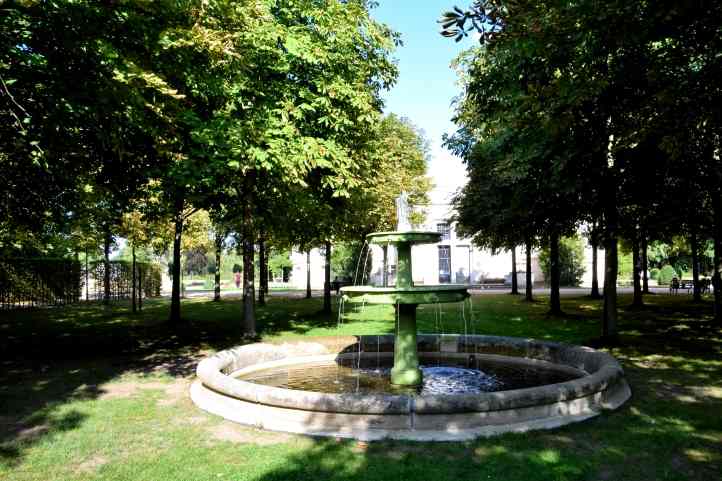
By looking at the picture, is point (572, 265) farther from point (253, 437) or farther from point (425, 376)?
point (253, 437)

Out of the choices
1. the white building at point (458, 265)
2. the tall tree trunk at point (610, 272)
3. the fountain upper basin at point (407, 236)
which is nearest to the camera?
the fountain upper basin at point (407, 236)

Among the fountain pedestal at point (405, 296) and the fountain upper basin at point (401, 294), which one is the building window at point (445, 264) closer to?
the fountain pedestal at point (405, 296)

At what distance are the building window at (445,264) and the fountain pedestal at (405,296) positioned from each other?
135ft

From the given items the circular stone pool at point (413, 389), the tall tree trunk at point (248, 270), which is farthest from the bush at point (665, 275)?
the tall tree trunk at point (248, 270)

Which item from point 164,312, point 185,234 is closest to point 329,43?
point 164,312

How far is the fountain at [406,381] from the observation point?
5969 mm

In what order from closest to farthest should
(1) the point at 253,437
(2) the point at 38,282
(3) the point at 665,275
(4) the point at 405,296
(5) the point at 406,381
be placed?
(1) the point at 253,437
(4) the point at 405,296
(5) the point at 406,381
(2) the point at 38,282
(3) the point at 665,275

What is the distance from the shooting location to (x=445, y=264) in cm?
5003

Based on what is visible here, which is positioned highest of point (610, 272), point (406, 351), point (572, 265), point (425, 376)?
point (610, 272)

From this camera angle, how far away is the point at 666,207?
483 inches

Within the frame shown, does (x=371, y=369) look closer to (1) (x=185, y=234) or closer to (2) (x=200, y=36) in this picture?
(2) (x=200, y=36)

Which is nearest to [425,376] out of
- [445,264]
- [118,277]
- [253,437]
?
[253,437]

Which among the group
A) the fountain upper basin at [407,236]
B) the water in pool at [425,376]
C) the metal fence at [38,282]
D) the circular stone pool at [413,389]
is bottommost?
the water in pool at [425,376]

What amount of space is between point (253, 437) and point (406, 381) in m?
3.12
